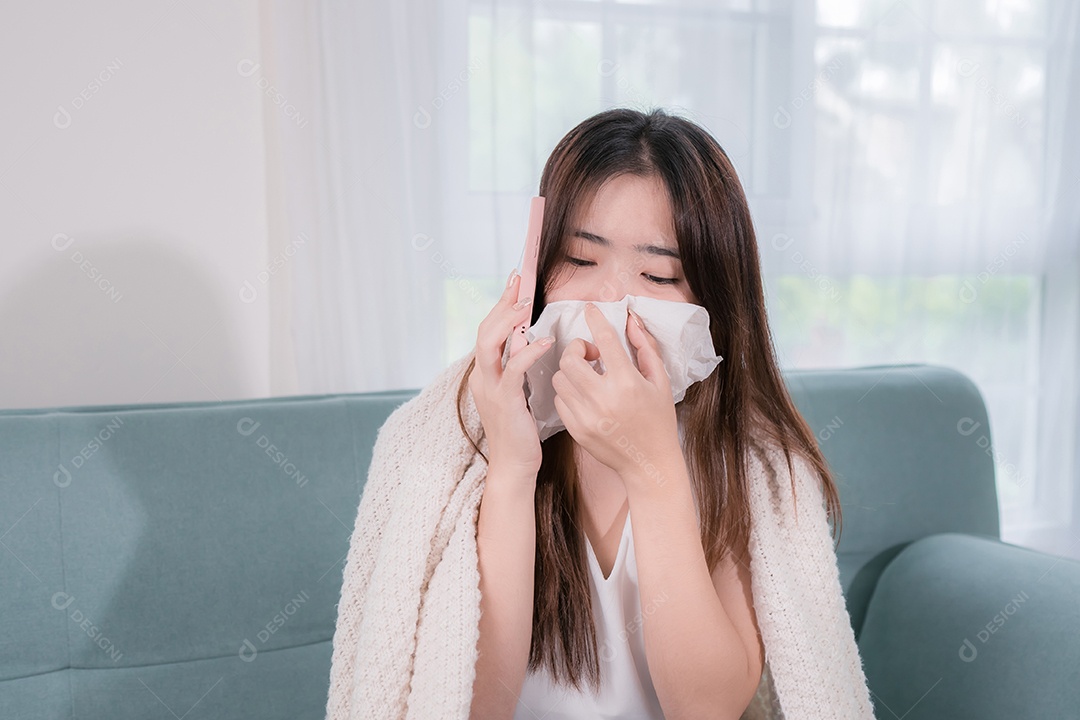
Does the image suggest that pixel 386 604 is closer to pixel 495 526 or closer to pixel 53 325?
pixel 495 526

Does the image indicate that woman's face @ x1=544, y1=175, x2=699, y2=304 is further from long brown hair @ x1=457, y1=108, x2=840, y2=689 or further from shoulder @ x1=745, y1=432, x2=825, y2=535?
shoulder @ x1=745, y1=432, x2=825, y2=535

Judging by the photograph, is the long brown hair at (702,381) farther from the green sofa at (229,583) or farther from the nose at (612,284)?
the green sofa at (229,583)

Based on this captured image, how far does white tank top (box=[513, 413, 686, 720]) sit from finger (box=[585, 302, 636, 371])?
0.23 m

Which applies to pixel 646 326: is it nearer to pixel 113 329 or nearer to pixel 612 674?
pixel 612 674

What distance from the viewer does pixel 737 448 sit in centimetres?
108

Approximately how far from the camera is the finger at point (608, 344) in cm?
87

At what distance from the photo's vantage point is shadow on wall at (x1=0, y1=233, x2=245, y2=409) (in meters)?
1.44

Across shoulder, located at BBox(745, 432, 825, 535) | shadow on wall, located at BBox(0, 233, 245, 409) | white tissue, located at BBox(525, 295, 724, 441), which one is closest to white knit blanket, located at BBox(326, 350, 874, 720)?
shoulder, located at BBox(745, 432, 825, 535)

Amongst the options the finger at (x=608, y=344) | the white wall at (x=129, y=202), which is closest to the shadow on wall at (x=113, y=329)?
the white wall at (x=129, y=202)

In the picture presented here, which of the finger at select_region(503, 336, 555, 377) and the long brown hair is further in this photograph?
the long brown hair

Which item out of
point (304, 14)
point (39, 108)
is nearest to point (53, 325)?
point (39, 108)

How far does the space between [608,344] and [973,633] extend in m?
0.81

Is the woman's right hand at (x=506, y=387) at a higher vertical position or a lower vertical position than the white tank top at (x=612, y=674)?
higher

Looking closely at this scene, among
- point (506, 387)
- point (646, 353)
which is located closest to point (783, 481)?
point (646, 353)
